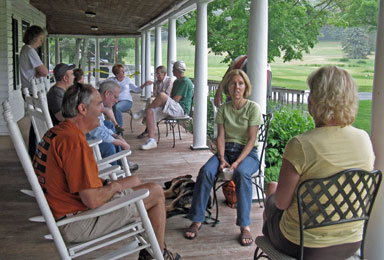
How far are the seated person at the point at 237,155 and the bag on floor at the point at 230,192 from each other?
426mm

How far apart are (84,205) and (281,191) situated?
973mm

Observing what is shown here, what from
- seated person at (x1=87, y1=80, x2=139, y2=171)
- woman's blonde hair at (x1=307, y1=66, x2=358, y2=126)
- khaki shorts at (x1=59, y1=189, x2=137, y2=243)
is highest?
woman's blonde hair at (x1=307, y1=66, x2=358, y2=126)

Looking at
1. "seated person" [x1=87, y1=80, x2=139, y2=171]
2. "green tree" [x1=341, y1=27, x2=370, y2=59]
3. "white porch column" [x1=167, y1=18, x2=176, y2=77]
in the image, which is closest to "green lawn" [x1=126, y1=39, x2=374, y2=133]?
"green tree" [x1=341, y1=27, x2=370, y2=59]

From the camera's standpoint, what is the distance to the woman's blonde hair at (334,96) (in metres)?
1.76

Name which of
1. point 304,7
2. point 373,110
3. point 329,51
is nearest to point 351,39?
point 329,51

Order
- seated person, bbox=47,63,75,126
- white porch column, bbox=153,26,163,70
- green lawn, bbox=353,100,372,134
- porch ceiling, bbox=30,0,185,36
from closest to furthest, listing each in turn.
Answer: seated person, bbox=47,63,75,126, porch ceiling, bbox=30,0,185,36, green lawn, bbox=353,100,372,134, white porch column, bbox=153,26,163,70

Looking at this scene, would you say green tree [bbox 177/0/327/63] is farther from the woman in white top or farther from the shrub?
the woman in white top

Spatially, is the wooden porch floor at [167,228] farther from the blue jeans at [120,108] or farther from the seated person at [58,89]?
the blue jeans at [120,108]

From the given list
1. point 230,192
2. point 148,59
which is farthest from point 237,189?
point 148,59

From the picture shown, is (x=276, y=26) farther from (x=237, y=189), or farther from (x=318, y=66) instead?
(x=237, y=189)

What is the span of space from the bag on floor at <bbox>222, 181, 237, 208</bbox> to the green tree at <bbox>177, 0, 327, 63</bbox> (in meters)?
8.51

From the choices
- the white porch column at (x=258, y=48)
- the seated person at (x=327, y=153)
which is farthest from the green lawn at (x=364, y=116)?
the seated person at (x=327, y=153)

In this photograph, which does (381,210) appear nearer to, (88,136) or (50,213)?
(50,213)

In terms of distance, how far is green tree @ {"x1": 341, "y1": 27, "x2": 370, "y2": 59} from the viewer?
1012cm
